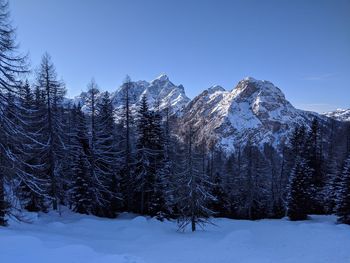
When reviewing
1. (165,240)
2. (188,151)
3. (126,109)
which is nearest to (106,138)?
(126,109)

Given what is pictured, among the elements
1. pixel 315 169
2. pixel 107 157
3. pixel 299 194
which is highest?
pixel 107 157

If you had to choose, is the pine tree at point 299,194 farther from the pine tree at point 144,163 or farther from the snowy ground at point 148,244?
the pine tree at point 144,163

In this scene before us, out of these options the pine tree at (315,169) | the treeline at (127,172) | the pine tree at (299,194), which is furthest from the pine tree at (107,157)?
the pine tree at (315,169)

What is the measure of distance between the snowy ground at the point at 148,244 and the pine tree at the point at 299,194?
8.20 metres

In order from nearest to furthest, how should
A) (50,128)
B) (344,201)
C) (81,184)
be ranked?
(50,128)
(81,184)
(344,201)

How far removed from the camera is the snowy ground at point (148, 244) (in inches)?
409

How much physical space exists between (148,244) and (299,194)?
1997cm

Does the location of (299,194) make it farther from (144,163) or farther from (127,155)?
(127,155)

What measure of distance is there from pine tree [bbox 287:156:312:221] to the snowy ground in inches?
323

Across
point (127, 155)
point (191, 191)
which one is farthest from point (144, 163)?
point (191, 191)

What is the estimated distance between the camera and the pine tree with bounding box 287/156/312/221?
1187 inches

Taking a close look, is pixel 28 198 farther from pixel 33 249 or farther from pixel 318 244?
pixel 318 244

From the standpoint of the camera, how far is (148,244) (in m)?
18.1

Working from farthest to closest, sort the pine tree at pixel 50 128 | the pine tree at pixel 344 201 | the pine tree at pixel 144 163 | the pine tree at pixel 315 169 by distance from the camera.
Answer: the pine tree at pixel 315 169 < the pine tree at pixel 144 163 < the pine tree at pixel 344 201 < the pine tree at pixel 50 128
